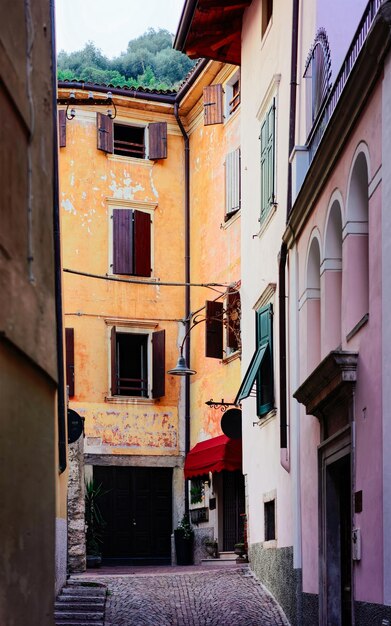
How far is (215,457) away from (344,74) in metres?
12.1

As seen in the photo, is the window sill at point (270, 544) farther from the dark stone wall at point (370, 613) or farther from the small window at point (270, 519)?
the dark stone wall at point (370, 613)

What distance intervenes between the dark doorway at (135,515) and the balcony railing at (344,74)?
44.6 ft

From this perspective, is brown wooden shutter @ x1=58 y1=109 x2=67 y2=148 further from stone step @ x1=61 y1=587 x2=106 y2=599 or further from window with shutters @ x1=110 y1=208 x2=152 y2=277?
stone step @ x1=61 y1=587 x2=106 y2=599

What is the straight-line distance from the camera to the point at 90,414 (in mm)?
27625

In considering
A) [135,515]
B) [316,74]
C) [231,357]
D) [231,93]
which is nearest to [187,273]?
[231,93]

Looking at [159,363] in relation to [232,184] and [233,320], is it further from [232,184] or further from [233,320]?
[232,184]

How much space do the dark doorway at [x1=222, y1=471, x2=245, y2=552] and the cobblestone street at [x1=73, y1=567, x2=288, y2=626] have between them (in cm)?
456

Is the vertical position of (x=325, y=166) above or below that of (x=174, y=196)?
below

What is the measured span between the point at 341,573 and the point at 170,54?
5028 cm

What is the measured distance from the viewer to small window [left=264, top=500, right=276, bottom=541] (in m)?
17.8

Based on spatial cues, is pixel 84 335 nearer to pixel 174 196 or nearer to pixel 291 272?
pixel 174 196

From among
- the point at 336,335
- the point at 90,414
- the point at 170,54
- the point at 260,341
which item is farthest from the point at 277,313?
the point at 170,54

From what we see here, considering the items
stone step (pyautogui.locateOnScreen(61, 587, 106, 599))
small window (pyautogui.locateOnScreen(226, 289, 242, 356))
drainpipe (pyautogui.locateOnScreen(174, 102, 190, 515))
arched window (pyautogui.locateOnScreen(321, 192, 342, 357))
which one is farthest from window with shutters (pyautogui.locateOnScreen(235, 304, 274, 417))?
drainpipe (pyautogui.locateOnScreen(174, 102, 190, 515))

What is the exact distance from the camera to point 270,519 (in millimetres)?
18188
